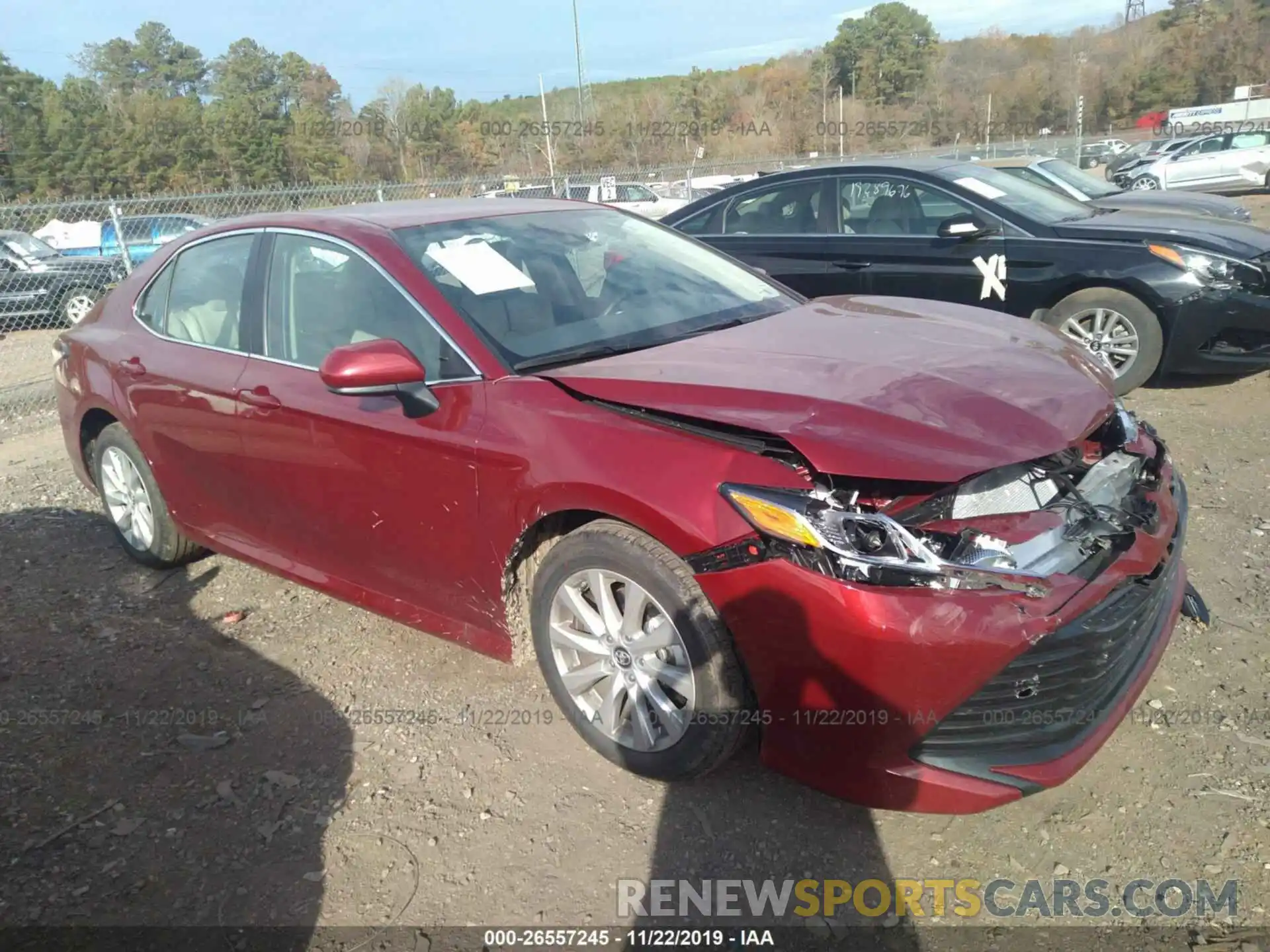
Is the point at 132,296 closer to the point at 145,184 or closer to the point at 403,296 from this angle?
the point at 403,296

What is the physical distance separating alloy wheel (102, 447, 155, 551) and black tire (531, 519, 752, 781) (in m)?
2.64

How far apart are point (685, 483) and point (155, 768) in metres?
2.04

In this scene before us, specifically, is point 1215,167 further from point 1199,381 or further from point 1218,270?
point 1218,270

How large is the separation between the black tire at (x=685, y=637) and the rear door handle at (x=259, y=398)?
4.36ft

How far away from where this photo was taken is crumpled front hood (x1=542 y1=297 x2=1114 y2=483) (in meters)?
2.20

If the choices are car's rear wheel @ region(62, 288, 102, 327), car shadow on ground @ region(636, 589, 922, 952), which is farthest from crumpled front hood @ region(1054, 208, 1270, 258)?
car's rear wheel @ region(62, 288, 102, 327)

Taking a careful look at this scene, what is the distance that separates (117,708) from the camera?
11.0ft

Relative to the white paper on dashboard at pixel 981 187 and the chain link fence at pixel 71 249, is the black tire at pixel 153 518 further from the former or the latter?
the white paper on dashboard at pixel 981 187

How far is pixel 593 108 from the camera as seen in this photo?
197 feet

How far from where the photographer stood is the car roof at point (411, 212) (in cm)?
337

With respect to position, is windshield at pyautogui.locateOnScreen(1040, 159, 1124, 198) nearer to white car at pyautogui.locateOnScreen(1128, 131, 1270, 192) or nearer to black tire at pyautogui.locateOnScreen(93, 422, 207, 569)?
black tire at pyautogui.locateOnScreen(93, 422, 207, 569)

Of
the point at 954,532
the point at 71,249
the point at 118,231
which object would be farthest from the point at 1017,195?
the point at 71,249

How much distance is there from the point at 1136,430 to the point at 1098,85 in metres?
71.4

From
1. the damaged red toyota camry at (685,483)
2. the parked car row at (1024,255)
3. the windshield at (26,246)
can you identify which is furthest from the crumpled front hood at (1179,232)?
the windshield at (26,246)
